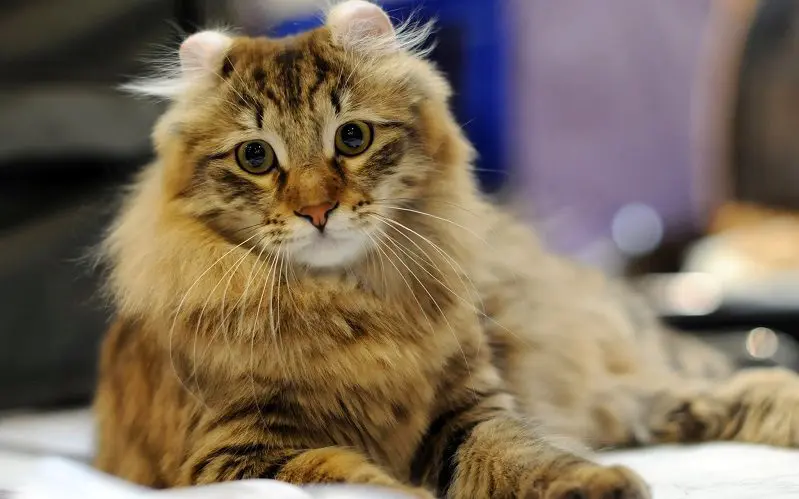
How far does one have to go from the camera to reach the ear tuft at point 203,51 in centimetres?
105

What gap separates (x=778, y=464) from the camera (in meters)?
1.13

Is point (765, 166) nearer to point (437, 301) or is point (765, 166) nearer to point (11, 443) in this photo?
point (437, 301)

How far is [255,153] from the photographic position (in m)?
1.03

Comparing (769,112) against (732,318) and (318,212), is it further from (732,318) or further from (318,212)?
(318,212)

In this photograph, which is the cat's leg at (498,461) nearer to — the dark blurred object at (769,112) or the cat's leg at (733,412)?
the cat's leg at (733,412)

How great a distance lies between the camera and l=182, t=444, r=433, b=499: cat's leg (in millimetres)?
915

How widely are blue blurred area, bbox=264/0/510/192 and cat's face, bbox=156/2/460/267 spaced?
0.27m

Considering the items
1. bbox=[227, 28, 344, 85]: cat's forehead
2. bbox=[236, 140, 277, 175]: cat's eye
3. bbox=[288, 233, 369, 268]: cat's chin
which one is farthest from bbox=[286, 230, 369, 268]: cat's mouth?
bbox=[227, 28, 344, 85]: cat's forehead

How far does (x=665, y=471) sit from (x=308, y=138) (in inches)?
27.4

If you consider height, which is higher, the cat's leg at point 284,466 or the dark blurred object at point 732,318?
the cat's leg at point 284,466

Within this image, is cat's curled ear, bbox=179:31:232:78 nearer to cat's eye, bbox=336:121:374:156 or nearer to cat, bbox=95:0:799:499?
cat, bbox=95:0:799:499

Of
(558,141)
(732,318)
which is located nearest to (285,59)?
(732,318)

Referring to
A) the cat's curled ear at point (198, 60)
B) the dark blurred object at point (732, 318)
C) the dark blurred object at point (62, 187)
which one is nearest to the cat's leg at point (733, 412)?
the dark blurred object at point (732, 318)

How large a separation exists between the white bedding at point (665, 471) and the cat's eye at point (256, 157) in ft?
1.34
